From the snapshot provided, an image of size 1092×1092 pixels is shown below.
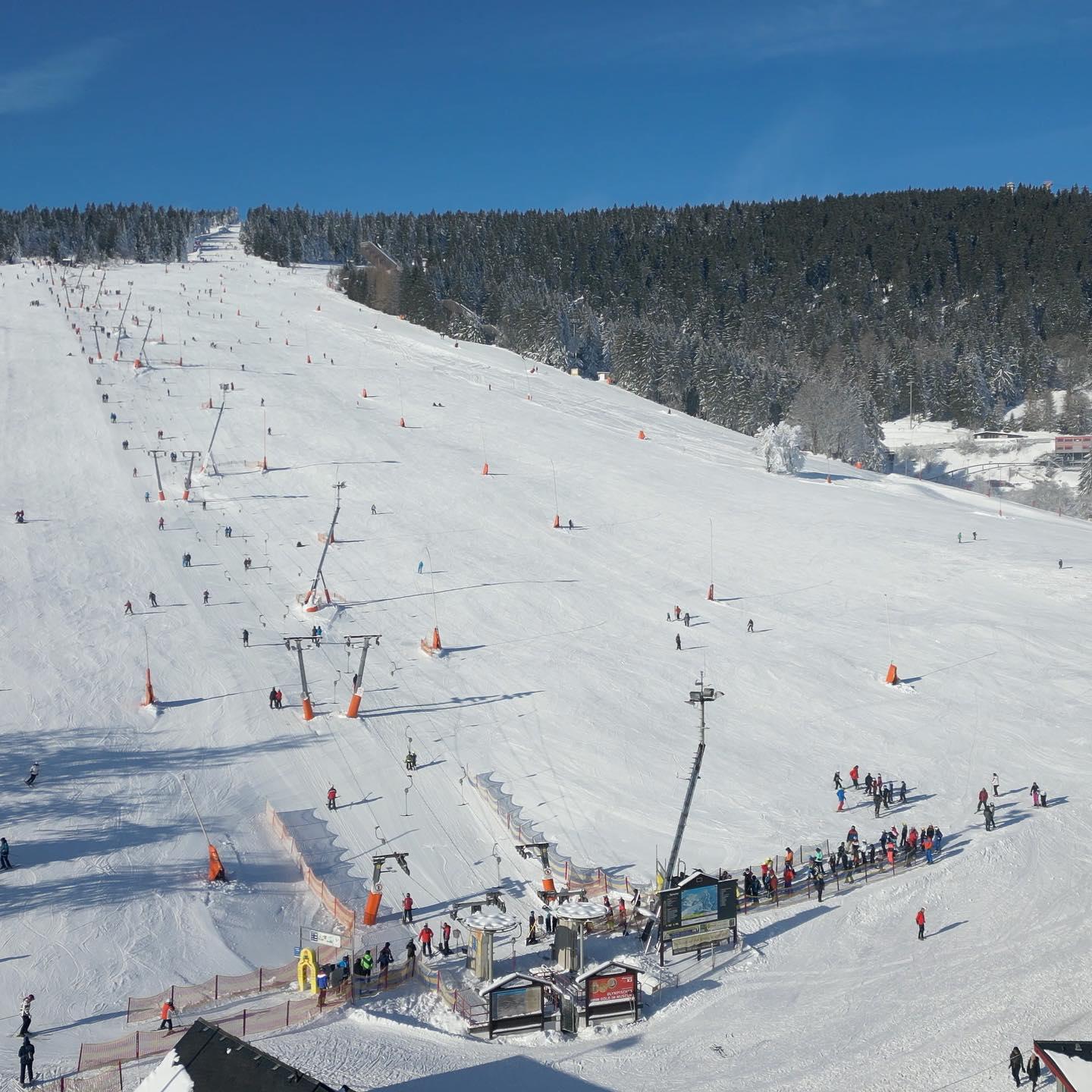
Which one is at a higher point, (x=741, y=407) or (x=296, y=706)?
(x=741, y=407)

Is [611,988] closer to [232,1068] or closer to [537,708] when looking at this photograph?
[232,1068]

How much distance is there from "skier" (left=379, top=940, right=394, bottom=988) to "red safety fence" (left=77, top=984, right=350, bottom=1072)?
65 cm

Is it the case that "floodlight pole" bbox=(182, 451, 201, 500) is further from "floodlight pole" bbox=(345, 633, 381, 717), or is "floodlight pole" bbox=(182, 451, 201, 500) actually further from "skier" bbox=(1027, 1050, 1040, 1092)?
"skier" bbox=(1027, 1050, 1040, 1092)

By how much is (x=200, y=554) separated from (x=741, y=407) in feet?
174

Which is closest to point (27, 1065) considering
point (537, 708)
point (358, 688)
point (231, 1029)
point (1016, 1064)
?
point (231, 1029)

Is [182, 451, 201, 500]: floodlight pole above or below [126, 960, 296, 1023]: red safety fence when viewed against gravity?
A: above

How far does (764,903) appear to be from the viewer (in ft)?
61.1

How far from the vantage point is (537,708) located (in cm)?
2773

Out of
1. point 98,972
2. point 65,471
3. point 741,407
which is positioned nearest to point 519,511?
point 65,471

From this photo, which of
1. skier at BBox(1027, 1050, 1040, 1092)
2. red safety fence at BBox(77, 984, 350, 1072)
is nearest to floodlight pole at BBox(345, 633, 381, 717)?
red safety fence at BBox(77, 984, 350, 1072)

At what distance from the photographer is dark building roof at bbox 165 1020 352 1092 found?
10242mm

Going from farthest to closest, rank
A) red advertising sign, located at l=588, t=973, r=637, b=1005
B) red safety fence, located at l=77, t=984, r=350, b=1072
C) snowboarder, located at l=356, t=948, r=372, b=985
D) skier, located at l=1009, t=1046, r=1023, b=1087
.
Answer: snowboarder, located at l=356, t=948, r=372, b=985 < red advertising sign, located at l=588, t=973, r=637, b=1005 < red safety fence, located at l=77, t=984, r=350, b=1072 < skier, located at l=1009, t=1046, r=1023, b=1087

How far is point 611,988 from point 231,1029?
4977mm

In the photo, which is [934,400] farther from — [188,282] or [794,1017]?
[794,1017]
